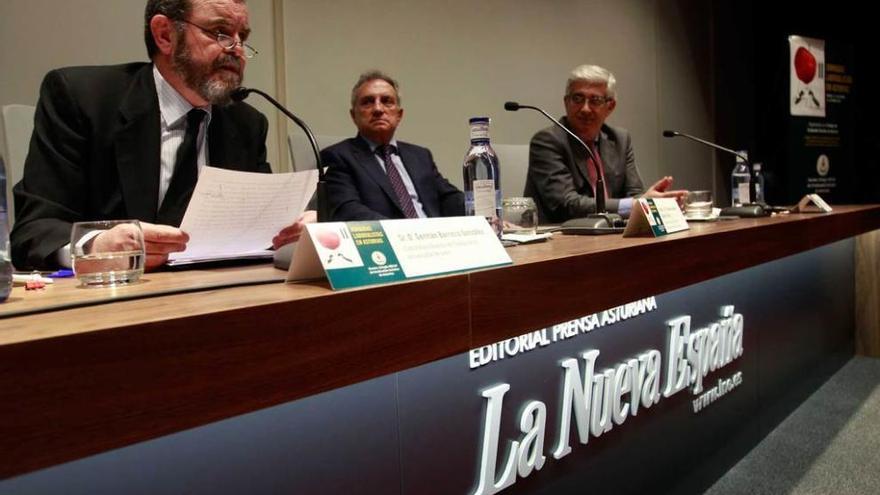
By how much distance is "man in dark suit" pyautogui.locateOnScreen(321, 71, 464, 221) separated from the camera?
209cm

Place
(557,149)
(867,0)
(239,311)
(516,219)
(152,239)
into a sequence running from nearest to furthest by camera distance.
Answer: (239,311), (152,239), (516,219), (557,149), (867,0)

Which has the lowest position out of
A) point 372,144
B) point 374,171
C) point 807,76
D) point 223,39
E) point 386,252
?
point 386,252

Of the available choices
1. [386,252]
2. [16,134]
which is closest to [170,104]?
[16,134]

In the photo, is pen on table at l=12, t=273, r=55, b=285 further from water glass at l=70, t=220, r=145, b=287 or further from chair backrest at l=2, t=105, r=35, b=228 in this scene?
chair backrest at l=2, t=105, r=35, b=228

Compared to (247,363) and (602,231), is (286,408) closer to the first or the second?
(247,363)

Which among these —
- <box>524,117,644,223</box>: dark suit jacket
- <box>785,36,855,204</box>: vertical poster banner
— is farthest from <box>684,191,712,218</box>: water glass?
<box>785,36,855,204</box>: vertical poster banner

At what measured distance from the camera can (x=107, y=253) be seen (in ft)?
2.46

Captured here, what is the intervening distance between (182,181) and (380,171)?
3.05 feet

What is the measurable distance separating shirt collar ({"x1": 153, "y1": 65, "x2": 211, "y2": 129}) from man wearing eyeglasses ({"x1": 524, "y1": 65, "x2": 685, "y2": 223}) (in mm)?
1317

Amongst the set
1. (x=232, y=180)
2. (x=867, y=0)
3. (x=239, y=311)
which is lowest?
(x=239, y=311)

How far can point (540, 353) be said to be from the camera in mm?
969

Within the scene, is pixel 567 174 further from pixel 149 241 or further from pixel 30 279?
pixel 30 279

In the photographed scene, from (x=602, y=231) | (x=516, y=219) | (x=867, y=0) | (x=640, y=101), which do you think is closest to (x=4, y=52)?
(x=516, y=219)

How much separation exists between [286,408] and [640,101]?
4025 millimetres
